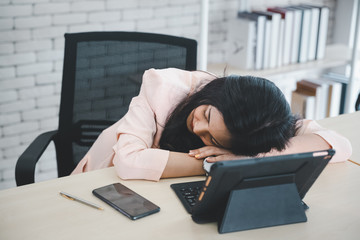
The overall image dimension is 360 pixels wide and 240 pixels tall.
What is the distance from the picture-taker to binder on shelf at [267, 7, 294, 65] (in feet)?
8.39

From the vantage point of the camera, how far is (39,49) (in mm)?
2275

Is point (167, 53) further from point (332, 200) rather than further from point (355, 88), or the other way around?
point (355, 88)

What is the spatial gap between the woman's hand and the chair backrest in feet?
1.51

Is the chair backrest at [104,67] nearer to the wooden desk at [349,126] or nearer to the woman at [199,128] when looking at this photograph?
the woman at [199,128]

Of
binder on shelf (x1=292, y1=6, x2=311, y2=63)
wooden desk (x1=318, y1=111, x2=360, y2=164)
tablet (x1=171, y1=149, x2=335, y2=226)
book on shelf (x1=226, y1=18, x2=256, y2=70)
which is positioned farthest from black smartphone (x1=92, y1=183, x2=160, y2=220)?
binder on shelf (x1=292, y1=6, x2=311, y2=63)

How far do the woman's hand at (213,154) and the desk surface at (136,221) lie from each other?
86mm

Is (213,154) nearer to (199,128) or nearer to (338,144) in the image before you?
(199,128)

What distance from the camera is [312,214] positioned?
1067 mm

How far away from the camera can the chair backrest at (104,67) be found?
1.59m

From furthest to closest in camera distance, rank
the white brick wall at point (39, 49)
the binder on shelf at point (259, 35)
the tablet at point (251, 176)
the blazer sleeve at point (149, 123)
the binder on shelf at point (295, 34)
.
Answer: the binder on shelf at point (295, 34) → the binder on shelf at point (259, 35) → the white brick wall at point (39, 49) → the blazer sleeve at point (149, 123) → the tablet at point (251, 176)

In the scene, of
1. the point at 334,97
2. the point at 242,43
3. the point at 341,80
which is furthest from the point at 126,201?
the point at 341,80

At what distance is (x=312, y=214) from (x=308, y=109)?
1930mm

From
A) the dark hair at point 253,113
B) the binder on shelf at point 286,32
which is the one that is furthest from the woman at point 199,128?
the binder on shelf at point 286,32

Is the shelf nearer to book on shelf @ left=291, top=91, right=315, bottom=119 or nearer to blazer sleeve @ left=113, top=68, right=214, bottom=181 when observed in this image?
book on shelf @ left=291, top=91, right=315, bottom=119
